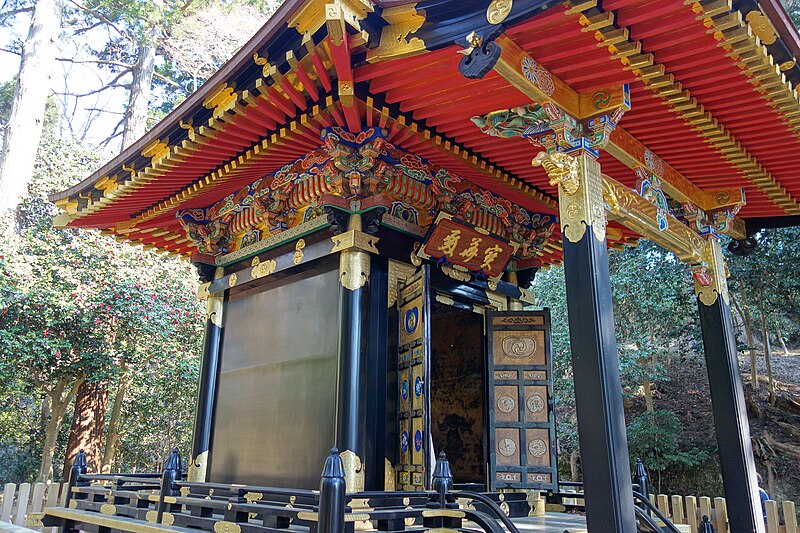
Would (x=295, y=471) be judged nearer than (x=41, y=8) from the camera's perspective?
Yes

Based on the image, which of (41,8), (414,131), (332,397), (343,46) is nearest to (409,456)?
(332,397)

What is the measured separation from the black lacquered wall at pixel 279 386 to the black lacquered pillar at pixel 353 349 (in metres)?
0.22

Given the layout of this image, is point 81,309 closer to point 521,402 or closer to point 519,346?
point 519,346

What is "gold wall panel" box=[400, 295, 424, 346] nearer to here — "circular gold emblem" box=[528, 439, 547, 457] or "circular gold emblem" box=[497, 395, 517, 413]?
"circular gold emblem" box=[497, 395, 517, 413]

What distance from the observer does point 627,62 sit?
12.8 ft

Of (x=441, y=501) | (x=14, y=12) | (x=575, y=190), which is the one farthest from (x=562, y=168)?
(x=14, y=12)

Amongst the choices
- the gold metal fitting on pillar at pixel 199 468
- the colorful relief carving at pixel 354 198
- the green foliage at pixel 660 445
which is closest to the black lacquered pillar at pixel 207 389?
the gold metal fitting on pillar at pixel 199 468

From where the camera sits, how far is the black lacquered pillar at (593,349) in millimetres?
3602

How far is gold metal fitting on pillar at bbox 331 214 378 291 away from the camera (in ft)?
18.2

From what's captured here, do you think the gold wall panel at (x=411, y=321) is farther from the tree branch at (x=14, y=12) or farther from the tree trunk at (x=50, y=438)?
the tree branch at (x=14, y=12)

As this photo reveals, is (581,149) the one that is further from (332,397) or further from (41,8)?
(41,8)

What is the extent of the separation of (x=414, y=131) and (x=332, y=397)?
2.48 metres

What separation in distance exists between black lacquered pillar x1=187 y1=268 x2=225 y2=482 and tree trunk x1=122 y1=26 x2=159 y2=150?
33.6 feet

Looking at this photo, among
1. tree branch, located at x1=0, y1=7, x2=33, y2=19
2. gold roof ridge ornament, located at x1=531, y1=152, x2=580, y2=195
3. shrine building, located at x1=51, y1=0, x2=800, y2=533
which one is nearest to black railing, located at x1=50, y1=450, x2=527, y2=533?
shrine building, located at x1=51, y1=0, x2=800, y2=533
